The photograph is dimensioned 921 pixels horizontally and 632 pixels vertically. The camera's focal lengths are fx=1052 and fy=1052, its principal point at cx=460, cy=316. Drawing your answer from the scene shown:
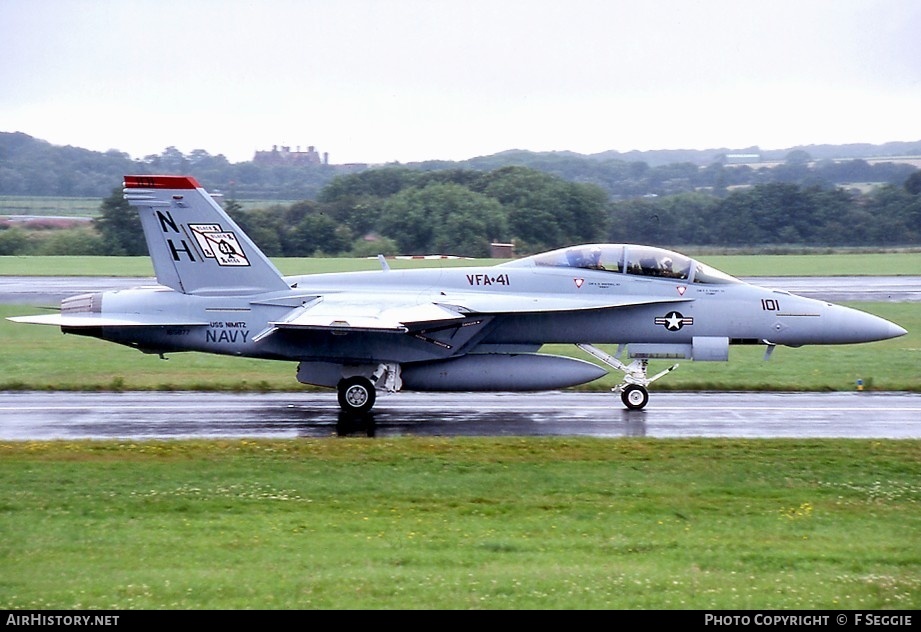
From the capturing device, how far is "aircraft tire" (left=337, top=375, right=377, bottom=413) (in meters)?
18.3

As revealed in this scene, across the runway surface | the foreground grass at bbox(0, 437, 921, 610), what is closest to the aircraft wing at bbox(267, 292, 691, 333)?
the runway surface

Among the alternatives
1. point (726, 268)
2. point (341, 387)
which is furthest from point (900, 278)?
point (341, 387)

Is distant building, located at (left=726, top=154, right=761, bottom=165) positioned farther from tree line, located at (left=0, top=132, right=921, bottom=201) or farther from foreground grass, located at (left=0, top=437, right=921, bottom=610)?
foreground grass, located at (left=0, top=437, right=921, bottom=610)

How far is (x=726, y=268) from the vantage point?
4753cm

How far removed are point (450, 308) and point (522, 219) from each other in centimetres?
2594

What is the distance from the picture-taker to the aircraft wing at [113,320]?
18.0 meters

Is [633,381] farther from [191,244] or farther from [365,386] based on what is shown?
[191,244]

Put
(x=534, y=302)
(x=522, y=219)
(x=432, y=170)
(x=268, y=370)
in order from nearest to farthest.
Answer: (x=534, y=302) → (x=268, y=370) → (x=522, y=219) → (x=432, y=170)

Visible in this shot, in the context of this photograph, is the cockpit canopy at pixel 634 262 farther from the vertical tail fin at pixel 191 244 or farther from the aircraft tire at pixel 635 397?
the vertical tail fin at pixel 191 244

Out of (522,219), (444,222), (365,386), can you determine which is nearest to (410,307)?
(365,386)

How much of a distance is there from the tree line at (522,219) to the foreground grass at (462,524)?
28616mm

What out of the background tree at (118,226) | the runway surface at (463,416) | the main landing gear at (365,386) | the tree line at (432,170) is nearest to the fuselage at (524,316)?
the main landing gear at (365,386)

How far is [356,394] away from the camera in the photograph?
1827 centimetres

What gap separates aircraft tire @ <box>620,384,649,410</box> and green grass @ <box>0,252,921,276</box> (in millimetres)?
24420
